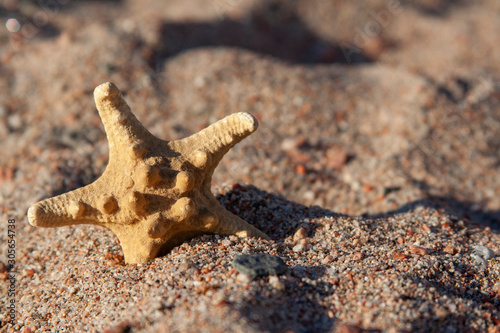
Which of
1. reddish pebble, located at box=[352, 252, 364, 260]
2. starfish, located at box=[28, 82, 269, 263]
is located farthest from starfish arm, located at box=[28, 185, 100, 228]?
reddish pebble, located at box=[352, 252, 364, 260]

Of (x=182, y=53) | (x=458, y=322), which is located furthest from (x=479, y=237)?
(x=182, y=53)

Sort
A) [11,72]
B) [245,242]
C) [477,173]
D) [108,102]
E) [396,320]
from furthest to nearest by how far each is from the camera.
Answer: [11,72] → [477,173] → [245,242] → [108,102] → [396,320]

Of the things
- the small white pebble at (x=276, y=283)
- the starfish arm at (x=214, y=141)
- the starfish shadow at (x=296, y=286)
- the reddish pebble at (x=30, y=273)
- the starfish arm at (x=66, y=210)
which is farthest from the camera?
the reddish pebble at (x=30, y=273)

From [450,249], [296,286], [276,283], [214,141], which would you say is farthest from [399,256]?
[214,141]

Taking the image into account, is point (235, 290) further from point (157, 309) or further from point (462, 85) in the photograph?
point (462, 85)

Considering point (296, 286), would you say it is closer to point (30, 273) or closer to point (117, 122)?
point (117, 122)

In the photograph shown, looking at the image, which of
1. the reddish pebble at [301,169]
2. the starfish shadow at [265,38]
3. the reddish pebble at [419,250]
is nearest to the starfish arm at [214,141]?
the reddish pebble at [419,250]

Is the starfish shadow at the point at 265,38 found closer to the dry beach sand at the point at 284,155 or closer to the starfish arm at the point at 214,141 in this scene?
the dry beach sand at the point at 284,155
